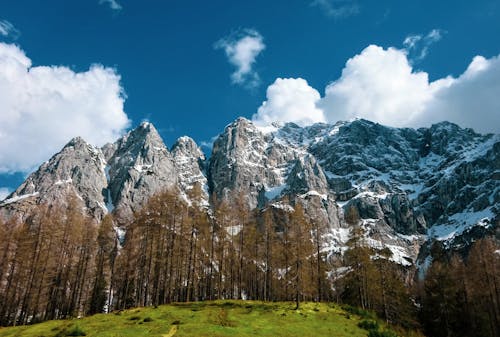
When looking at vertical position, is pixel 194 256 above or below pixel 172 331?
above

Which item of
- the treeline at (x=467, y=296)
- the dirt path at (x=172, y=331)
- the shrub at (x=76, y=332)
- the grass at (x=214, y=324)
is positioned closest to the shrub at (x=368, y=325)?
the grass at (x=214, y=324)

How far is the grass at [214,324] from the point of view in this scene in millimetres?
32531

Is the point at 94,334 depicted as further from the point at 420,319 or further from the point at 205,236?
the point at 420,319

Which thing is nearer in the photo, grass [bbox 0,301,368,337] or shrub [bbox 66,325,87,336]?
shrub [bbox 66,325,87,336]

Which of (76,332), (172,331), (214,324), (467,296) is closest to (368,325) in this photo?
(214,324)

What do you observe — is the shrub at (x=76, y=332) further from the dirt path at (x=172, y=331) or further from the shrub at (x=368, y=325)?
the shrub at (x=368, y=325)

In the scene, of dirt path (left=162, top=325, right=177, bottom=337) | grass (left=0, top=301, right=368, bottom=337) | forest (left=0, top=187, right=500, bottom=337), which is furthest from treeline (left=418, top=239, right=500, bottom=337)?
dirt path (left=162, top=325, right=177, bottom=337)

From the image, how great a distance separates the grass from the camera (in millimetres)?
32531

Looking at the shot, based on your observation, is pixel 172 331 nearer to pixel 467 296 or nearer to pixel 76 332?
pixel 76 332

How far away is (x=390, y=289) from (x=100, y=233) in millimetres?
48422

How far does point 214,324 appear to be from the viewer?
35.0 m

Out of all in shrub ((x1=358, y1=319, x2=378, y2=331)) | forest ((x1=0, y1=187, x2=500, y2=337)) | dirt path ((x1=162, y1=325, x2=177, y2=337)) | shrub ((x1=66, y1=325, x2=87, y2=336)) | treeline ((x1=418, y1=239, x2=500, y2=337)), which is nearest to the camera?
dirt path ((x1=162, y1=325, x2=177, y2=337))

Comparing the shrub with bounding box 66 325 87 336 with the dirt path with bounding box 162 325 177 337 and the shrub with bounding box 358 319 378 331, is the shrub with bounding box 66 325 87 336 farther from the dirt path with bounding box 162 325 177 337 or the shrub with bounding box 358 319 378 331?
the shrub with bounding box 358 319 378 331

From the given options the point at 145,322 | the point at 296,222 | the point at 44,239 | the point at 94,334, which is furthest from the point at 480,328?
the point at 44,239
